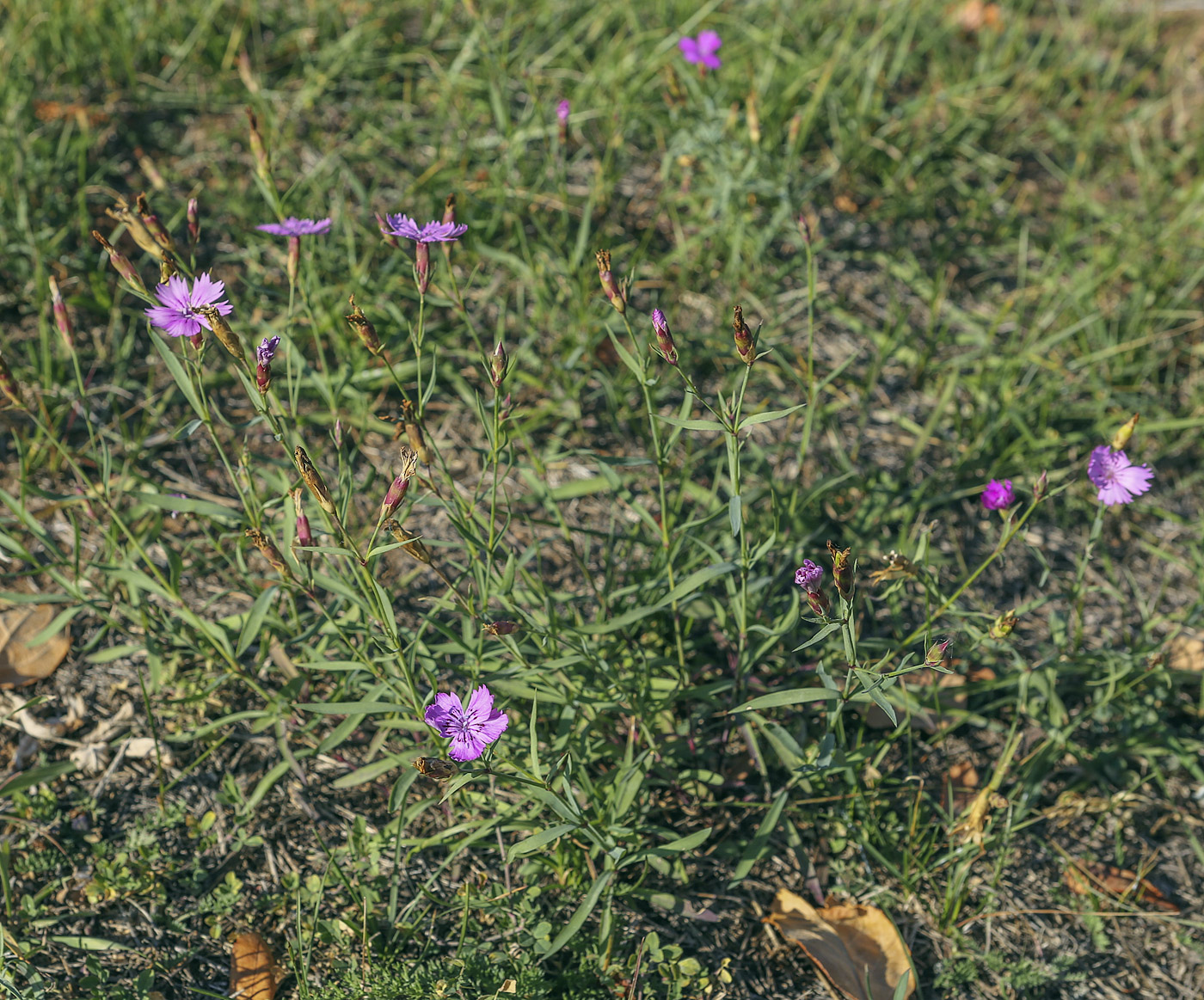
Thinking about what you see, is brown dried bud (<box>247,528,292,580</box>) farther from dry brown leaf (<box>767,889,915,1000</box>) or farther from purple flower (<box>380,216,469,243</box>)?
dry brown leaf (<box>767,889,915,1000</box>)

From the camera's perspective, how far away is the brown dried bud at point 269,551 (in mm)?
1535

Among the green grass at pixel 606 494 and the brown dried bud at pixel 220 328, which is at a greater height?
the brown dried bud at pixel 220 328

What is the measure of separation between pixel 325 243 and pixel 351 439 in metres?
0.66

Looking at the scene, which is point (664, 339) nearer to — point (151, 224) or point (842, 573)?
point (842, 573)

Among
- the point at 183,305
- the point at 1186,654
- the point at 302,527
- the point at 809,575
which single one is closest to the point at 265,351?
the point at 183,305

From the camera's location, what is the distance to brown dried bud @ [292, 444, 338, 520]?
1.39m

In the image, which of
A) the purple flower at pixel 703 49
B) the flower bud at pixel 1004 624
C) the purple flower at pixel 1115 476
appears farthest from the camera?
the purple flower at pixel 703 49

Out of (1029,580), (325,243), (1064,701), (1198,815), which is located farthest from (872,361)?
(325,243)

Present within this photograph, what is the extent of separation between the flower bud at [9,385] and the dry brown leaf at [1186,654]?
2482 mm

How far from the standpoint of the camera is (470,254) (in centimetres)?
283

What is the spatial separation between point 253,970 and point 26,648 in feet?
2.87

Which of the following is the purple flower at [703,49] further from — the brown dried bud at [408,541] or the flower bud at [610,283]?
the brown dried bud at [408,541]

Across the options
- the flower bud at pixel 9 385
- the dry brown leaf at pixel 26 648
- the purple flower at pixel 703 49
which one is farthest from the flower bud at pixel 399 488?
the purple flower at pixel 703 49

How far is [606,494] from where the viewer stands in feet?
8.16
